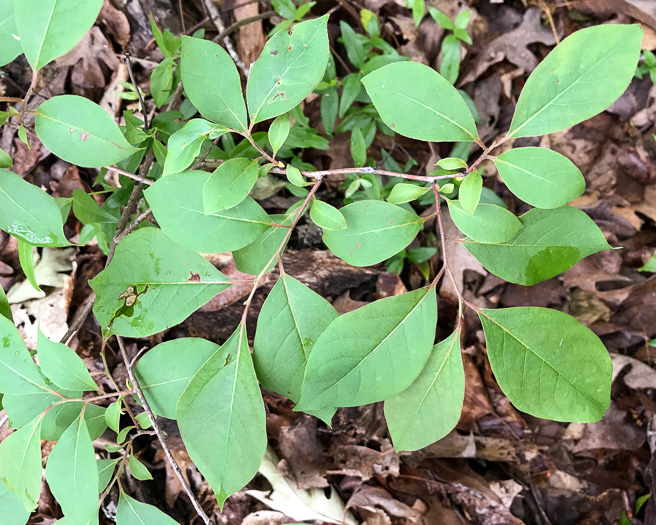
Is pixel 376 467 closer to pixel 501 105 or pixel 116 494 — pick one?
pixel 116 494

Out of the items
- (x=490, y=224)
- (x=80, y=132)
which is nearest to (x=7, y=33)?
(x=80, y=132)

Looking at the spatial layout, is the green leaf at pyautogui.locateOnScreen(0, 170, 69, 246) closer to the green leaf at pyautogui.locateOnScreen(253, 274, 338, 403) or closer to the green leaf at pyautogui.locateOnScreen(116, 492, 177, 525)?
the green leaf at pyautogui.locateOnScreen(253, 274, 338, 403)

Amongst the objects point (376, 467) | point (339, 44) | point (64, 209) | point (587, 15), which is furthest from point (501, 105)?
point (64, 209)

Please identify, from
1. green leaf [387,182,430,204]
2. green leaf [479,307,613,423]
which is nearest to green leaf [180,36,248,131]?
green leaf [387,182,430,204]

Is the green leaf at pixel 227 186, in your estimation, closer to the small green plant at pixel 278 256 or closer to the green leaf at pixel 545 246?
the small green plant at pixel 278 256

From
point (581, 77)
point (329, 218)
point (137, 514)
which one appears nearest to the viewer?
point (581, 77)

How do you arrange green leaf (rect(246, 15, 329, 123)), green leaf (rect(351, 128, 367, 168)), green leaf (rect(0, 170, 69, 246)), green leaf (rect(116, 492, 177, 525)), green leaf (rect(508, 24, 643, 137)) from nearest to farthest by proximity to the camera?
green leaf (rect(508, 24, 643, 137)) < green leaf (rect(246, 15, 329, 123)) < green leaf (rect(0, 170, 69, 246)) < green leaf (rect(116, 492, 177, 525)) < green leaf (rect(351, 128, 367, 168))

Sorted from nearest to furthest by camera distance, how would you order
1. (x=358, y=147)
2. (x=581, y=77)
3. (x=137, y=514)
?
(x=581, y=77)
(x=137, y=514)
(x=358, y=147)

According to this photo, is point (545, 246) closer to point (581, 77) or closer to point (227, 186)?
point (581, 77)
